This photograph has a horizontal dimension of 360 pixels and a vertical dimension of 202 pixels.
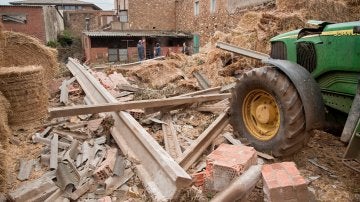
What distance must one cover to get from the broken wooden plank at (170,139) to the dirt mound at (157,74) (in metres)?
4.27

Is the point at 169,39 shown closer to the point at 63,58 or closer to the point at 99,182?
the point at 63,58

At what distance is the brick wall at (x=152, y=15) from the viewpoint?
35500 mm

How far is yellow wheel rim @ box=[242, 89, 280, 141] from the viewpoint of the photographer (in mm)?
4551

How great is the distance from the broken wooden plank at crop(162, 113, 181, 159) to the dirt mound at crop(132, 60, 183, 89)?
4.27 m

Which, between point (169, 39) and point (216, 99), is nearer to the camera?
point (216, 99)

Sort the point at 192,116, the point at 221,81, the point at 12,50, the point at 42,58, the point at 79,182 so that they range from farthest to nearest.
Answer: the point at 221,81, the point at 42,58, the point at 12,50, the point at 192,116, the point at 79,182

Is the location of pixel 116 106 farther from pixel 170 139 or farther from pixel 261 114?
pixel 261 114

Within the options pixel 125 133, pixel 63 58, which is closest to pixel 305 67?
pixel 125 133

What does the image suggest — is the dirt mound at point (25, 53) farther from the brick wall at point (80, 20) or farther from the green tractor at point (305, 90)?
the brick wall at point (80, 20)

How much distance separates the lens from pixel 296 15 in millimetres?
10539

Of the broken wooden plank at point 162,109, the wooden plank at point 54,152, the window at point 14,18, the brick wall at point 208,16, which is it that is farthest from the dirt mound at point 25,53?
the window at point 14,18

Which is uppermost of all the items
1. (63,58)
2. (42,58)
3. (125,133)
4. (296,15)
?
(296,15)

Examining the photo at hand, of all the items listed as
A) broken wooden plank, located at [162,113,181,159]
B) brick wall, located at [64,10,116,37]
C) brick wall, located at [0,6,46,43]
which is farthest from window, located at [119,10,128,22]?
broken wooden plank, located at [162,113,181,159]

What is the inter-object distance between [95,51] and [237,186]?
28517 millimetres
